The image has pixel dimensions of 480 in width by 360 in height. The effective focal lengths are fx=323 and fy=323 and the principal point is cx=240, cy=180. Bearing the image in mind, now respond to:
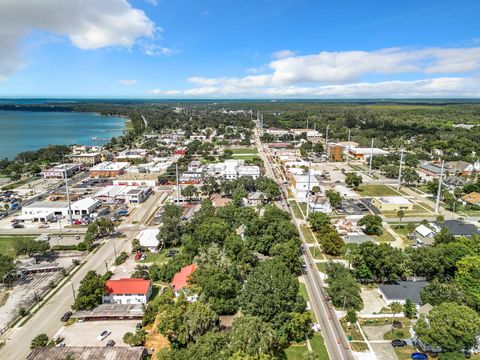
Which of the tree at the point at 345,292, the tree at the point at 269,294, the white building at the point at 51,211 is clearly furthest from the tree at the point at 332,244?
the white building at the point at 51,211

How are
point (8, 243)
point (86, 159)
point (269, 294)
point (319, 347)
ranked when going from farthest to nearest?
1. point (86, 159)
2. point (8, 243)
3. point (269, 294)
4. point (319, 347)

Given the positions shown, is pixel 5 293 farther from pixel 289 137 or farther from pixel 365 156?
pixel 289 137

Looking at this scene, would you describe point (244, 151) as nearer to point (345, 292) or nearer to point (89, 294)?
point (345, 292)

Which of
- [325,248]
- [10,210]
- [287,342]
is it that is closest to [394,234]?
[325,248]

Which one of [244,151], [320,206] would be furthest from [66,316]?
[244,151]

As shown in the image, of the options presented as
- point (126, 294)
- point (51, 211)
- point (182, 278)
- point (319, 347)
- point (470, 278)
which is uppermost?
point (470, 278)

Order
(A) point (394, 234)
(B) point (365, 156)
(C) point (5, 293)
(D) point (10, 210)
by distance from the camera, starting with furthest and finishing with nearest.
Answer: (B) point (365, 156) → (D) point (10, 210) → (A) point (394, 234) → (C) point (5, 293)
